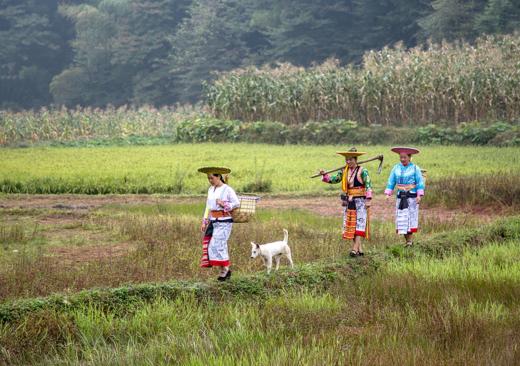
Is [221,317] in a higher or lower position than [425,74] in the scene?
lower

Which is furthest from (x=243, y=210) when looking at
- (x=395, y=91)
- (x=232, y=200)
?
(x=395, y=91)

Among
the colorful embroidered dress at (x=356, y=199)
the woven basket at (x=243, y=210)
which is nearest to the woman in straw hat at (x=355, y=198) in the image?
the colorful embroidered dress at (x=356, y=199)

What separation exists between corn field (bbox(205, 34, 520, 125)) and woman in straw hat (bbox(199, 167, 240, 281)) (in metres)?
26.2

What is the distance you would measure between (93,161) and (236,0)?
42.0 metres

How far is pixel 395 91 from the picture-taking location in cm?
3747

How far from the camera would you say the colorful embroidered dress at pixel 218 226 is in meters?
10.3

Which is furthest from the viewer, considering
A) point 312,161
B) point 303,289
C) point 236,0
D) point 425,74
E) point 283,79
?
point 236,0

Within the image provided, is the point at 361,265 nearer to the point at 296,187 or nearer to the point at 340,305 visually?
the point at 340,305

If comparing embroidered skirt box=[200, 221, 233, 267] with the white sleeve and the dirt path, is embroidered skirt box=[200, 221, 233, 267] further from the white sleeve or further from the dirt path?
the dirt path

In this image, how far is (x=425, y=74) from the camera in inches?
1442

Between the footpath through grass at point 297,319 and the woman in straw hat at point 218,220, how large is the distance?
1.39 ft

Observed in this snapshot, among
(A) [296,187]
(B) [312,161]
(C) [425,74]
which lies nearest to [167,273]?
(A) [296,187]

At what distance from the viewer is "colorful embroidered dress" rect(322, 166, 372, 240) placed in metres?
11.8

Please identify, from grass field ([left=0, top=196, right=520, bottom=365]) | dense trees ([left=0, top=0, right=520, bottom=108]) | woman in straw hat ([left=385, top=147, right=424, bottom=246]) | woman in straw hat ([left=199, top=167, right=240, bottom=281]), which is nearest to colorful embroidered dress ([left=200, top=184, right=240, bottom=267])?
woman in straw hat ([left=199, top=167, right=240, bottom=281])
